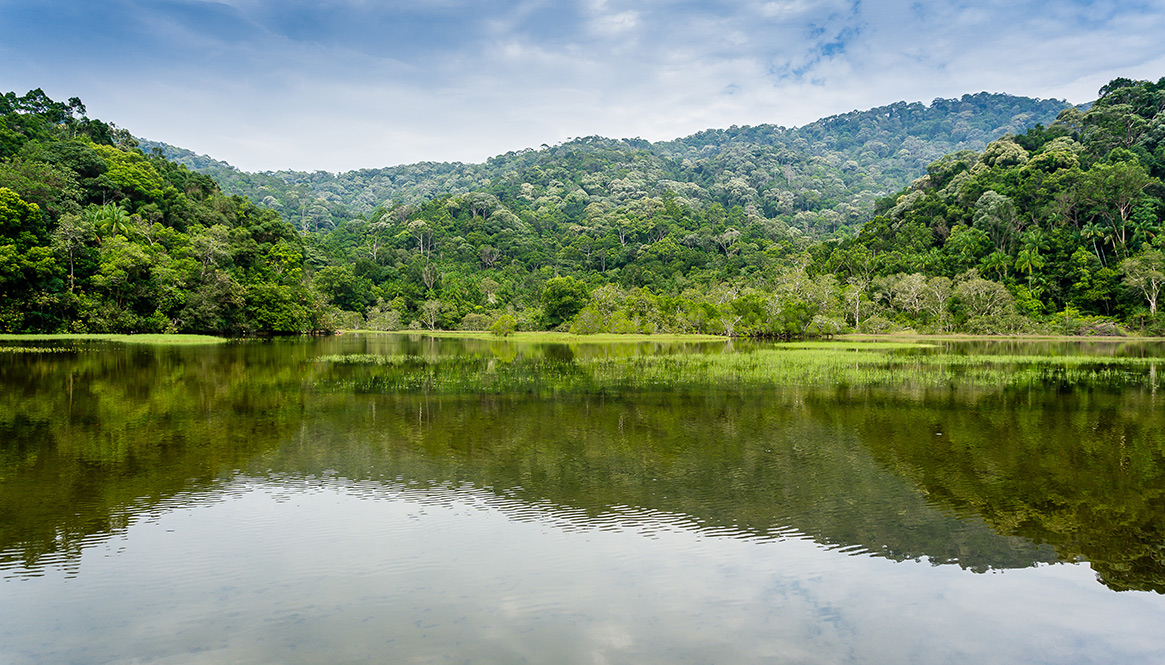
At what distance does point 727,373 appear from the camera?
25.6 metres

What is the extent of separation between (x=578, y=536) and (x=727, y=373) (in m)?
19.2

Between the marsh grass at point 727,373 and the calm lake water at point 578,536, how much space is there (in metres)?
5.85

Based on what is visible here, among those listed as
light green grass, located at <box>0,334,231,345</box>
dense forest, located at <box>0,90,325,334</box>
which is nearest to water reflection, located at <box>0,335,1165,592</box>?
light green grass, located at <box>0,334,231,345</box>

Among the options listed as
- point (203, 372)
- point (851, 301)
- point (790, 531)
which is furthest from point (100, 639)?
point (851, 301)

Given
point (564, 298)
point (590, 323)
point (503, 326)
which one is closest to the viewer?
point (590, 323)

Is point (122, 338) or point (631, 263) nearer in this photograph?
point (122, 338)

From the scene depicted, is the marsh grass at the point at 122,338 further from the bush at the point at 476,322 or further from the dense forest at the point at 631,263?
the bush at the point at 476,322

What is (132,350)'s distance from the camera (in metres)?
36.7

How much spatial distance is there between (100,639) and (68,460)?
720cm

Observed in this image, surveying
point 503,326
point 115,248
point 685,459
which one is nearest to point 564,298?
point 503,326

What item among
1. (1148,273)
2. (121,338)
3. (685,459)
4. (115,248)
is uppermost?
(115,248)

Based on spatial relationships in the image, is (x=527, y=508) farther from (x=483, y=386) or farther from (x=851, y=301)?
(x=851, y=301)

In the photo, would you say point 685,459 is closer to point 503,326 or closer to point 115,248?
point 115,248

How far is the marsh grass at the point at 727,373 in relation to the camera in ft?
70.7
